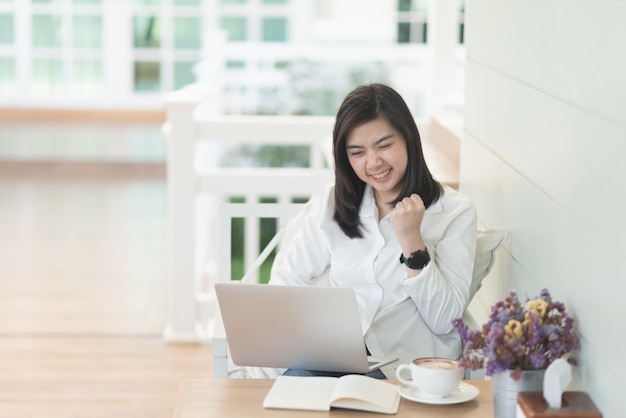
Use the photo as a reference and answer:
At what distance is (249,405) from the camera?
1844mm

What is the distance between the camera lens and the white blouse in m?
2.30

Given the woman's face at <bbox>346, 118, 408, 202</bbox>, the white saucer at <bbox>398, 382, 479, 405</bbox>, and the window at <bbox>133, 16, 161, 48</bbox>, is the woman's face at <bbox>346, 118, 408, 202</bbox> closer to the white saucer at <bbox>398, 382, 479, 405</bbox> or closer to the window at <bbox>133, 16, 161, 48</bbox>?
the white saucer at <bbox>398, 382, 479, 405</bbox>

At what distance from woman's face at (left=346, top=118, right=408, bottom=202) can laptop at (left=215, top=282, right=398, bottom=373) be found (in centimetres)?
47

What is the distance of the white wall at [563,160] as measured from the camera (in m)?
1.68

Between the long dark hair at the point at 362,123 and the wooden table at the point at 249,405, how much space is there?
0.59 m

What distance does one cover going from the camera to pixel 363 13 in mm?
9469

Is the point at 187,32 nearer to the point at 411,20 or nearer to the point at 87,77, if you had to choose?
the point at 87,77

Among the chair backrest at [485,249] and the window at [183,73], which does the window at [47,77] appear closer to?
the window at [183,73]

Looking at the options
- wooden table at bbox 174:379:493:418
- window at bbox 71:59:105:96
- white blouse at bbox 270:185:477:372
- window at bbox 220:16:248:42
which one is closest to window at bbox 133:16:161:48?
window at bbox 71:59:105:96

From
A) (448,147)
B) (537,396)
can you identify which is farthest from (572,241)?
(448,147)

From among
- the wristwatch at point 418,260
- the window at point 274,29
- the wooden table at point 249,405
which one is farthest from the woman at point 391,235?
the window at point 274,29

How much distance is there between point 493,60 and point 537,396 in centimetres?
119

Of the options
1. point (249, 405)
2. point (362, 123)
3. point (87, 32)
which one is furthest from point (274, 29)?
point (249, 405)

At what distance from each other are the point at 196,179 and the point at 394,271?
226cm
